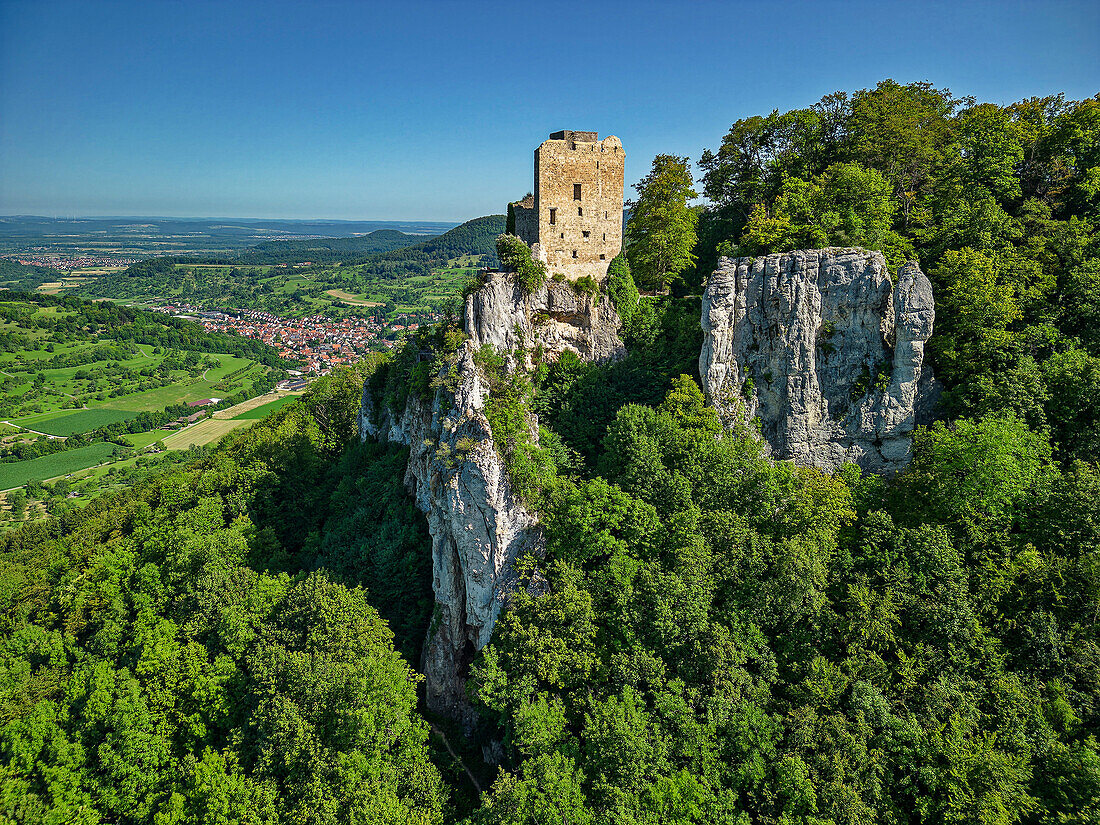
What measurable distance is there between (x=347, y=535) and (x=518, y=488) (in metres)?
11.5

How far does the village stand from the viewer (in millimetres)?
133375

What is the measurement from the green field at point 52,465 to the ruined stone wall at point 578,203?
278 ft

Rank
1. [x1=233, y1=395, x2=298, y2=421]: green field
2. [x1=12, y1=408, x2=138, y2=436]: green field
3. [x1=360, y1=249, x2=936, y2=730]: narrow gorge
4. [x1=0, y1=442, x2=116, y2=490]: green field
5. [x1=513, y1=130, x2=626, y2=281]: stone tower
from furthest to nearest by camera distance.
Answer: [x1=233, y1=395, x2=298, y2=421]: green field → [x1=12, y1=408, x2=138, y2=436]: green field → [x1=0, y1=442, x2=116, y2=490]: green field → [x1=513, y1=130, x2=626, y2=281]: stone tower → [x1=360, y1=249, x2=936, y2=730]: narrow gorge

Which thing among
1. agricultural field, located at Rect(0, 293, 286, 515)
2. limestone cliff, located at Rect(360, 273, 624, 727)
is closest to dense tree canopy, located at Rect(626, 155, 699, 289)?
limestone cliff, located at Rect(360, 273, 624, 727)

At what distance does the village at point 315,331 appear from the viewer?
13338cm

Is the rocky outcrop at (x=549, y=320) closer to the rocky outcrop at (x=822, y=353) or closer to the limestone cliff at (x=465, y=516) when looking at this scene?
the limestone cliff at (x=465, y=516)

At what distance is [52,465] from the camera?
84.9m

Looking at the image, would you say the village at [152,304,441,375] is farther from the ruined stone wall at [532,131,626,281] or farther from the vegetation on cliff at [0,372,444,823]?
the ruined stone wall at [532,131,626,281]

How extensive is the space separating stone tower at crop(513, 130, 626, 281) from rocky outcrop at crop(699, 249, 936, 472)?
836 centimetres

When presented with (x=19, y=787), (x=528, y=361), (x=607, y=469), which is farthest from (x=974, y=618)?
(x=19, y=787)

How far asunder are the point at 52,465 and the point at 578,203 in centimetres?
9263

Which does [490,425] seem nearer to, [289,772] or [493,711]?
[493,711]

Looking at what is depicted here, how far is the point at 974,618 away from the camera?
69.2 ft

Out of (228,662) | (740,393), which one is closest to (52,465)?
(228,662)
